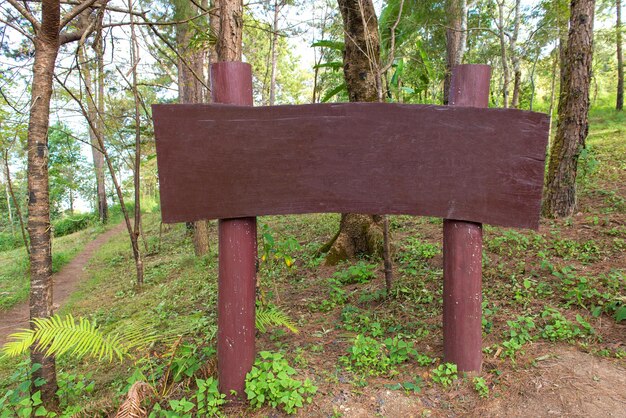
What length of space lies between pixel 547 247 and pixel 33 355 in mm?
5445

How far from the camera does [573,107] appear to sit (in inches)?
211

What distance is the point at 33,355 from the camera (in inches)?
111

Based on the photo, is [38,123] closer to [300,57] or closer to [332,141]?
[332,141]

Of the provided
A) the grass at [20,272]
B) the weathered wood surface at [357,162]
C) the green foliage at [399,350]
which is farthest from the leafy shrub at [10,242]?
the green foliage at [399,350]

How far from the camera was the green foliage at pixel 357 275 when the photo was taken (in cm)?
441

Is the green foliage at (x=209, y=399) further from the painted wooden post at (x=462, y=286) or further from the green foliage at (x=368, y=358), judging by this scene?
the painted wooden post at (x=462, y=286)

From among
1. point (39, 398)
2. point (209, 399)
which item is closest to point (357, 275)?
point (209, 399)

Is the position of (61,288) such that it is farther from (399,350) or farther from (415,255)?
(399,350)

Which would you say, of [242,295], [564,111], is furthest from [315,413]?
[564,111]

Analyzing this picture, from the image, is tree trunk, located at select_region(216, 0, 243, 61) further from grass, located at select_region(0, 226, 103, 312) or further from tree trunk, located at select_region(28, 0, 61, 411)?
grass, located at select_region(0, 226, 103, 312)

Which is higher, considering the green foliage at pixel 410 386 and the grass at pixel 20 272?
the green foliage at pixel 410 386

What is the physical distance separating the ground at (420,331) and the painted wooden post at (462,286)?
16 centimetres

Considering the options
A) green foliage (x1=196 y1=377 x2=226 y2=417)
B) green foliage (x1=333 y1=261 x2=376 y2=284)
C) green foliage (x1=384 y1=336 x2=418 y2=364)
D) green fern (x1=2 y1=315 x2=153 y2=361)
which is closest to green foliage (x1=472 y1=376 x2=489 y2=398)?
green foliage (x1=384 y1=336 x2=418 y2=364)

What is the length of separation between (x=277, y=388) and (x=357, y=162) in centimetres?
159
